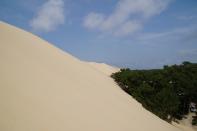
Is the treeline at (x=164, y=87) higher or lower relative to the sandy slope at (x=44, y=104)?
higher

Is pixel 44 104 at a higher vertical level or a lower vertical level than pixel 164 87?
lower

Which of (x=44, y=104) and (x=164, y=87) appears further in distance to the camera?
(x=164, y=87)

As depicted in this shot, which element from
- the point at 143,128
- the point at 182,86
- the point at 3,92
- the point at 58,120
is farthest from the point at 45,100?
the point at 182,86

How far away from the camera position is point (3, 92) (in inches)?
239

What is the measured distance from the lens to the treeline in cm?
1711

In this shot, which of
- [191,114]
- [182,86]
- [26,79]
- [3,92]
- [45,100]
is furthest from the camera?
[191,114]

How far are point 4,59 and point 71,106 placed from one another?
2741 mm

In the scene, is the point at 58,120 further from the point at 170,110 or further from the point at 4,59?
the point at 170,110

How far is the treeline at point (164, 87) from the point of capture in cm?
1711

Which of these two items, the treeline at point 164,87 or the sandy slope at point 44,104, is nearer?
the sandy slope at point 44,104

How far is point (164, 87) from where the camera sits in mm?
18125

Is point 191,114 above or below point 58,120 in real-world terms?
above

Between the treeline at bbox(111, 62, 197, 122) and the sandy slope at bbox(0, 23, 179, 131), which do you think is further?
the treeline at bbox(111, 62, 197, 122)

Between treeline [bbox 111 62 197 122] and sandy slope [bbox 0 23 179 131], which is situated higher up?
treeline [bbox 111 62 197 122]
